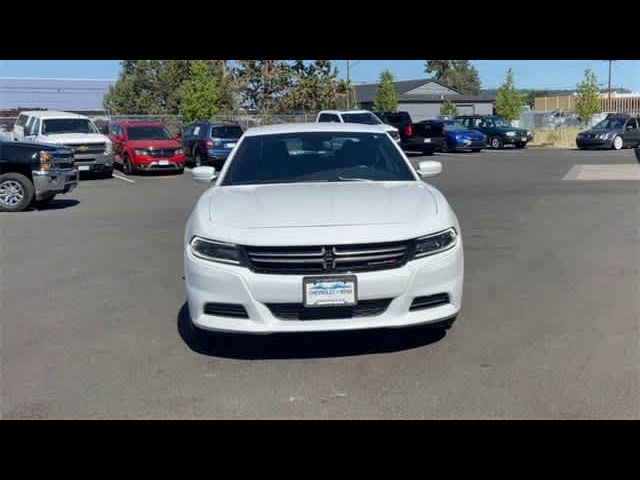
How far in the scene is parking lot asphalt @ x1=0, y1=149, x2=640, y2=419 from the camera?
4582 millimetres

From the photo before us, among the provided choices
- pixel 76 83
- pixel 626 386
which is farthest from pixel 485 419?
pixel 76 83

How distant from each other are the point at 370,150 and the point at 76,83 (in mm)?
42061

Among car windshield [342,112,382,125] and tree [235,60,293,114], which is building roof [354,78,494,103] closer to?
tree [235,60,293,114]

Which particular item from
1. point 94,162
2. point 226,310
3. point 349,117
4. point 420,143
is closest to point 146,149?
point 94,162

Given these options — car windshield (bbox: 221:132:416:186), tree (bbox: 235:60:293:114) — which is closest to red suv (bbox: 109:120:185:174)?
car windshield (bbox: 221:132:416:186)

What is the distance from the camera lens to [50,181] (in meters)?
14.4

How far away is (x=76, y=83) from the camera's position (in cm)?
4547

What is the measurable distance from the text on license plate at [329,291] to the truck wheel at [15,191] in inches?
427

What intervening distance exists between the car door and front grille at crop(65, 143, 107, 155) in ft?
77.5

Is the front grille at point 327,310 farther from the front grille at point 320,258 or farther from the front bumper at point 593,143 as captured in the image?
the front bumper at point 593,143

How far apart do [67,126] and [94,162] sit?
1612 mm

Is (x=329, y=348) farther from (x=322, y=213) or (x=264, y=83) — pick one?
(x=264, y=83)

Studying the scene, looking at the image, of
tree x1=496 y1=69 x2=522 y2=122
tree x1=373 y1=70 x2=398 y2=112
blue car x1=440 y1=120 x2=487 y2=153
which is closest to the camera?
blue car x1=440 y1=120 x2=487 y2=153
